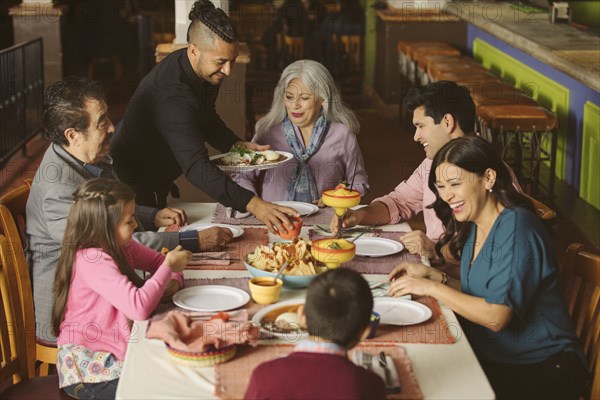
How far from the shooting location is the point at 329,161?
13.5 feet

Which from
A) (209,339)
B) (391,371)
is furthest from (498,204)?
(209,339)

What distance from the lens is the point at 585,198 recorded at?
6.32 meters

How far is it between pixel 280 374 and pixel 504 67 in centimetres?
699

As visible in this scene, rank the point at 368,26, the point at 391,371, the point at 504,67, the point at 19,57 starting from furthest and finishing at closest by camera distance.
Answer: the point at 368,26
the point at 504,67
the point at 19,57
the point at 391,371

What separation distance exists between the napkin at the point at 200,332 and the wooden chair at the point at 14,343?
51 centimetres

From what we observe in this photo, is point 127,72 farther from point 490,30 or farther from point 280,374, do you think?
point 280,374

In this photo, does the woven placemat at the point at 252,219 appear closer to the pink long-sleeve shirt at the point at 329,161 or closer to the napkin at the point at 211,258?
the napkin at the point at 211,258

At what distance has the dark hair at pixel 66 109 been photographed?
297 cm

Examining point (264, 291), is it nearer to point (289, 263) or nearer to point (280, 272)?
point (280, 272)

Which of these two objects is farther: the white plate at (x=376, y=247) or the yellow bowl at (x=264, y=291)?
the white plate at (x=376, y=247)

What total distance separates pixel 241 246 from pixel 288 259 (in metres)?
0.43

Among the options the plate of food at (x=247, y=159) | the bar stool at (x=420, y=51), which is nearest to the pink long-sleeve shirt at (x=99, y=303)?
the plate of food at (x=247, y=159)

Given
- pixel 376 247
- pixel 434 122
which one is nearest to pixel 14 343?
pixel 376 247

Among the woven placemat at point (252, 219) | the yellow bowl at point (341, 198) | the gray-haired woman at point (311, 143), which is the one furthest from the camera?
the gray-haired woman at point (311, 143)
